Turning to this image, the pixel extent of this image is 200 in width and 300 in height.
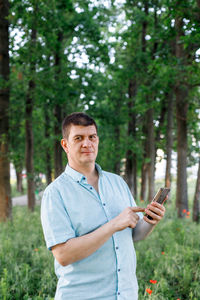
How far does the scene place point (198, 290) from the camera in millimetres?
4016

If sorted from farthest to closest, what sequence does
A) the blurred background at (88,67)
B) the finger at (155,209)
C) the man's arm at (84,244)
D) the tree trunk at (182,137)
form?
the tree trunk at (182,137), the blurred background at (88,67), the finger at (155,209), the man's arm at (84,244)

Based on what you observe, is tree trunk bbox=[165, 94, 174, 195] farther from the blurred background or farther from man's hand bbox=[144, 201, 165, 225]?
man's hand bbox=[144, 201, 165, 225]

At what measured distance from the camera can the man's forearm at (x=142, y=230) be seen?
7.00ft

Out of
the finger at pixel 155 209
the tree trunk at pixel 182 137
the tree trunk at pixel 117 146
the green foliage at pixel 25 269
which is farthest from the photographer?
the tree trunk at pixel 117 146

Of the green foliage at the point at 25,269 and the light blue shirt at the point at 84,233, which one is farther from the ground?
the light blue shirt at the point at 84,233

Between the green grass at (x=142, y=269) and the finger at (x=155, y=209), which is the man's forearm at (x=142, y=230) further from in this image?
the green grass at (x=142, y=269)

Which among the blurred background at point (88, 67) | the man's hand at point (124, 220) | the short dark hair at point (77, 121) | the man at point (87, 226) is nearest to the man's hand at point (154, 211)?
the man at point (87, 226)

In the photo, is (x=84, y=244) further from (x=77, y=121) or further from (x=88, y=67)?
(x=88, y=67)

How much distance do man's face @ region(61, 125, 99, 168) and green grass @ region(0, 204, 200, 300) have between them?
2.36 meters

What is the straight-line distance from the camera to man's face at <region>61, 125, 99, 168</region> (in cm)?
→ 205

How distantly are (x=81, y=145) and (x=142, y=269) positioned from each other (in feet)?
11.3

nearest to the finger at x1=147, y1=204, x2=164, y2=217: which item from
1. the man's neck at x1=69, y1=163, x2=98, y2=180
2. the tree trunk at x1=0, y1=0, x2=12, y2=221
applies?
the man's neck at x1=69, y1=163, x2=98, y2=180

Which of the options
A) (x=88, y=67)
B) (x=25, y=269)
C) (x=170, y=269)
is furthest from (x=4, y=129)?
(x=170, y=269)

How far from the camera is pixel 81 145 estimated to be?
204 cm
